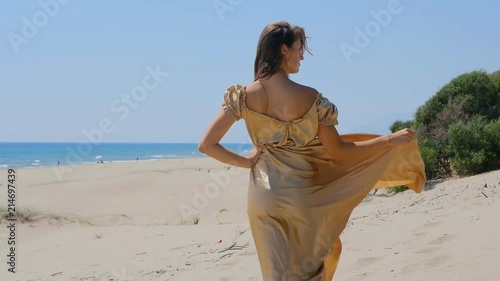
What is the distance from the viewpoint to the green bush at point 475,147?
11.7 metres

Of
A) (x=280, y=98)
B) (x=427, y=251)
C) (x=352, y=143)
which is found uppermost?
(x=280, y=98)

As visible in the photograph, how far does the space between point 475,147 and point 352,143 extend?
8431 millimetres

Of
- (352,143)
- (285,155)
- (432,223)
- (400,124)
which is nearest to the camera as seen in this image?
(285,155)

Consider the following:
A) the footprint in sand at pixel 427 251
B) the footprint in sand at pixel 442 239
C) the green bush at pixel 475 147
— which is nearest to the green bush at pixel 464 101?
the green bush at pixel 475 147

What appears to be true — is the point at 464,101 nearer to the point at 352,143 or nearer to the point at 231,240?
the point at 231,240

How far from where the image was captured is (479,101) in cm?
1362

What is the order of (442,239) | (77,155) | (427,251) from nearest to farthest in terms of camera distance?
(427,251) → (442,239) → (77,155)

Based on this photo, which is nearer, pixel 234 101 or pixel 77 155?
pixel 234 101

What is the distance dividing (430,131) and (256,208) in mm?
10442

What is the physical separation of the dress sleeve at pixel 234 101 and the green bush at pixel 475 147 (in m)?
8.80

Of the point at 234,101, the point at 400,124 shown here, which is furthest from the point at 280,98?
the point at 400,124

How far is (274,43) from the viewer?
3895 millimetres

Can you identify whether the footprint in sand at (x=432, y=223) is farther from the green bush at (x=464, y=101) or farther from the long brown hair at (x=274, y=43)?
the green bush at (x=464, y=101)

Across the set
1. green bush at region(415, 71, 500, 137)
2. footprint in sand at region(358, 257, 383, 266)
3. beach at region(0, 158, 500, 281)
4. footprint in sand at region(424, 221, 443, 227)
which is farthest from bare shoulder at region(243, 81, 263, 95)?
green bush at region(415, 71, 500, 137)
